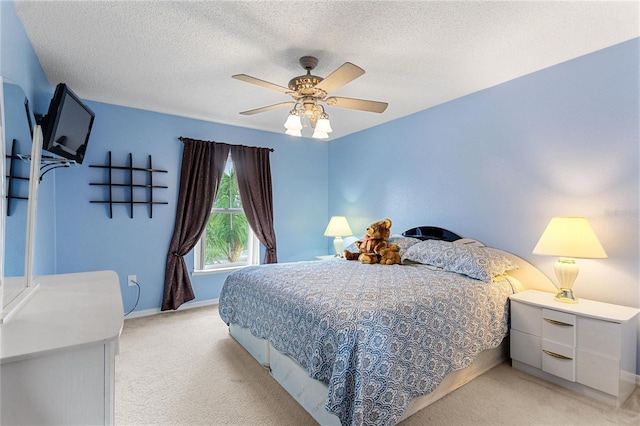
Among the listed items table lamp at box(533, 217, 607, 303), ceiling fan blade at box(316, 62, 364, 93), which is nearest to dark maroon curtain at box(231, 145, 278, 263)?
ceiling fan blade at box(316, 62, 364, 93)

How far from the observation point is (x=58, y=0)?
1.77 meters

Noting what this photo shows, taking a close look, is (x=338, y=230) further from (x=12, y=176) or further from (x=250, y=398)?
(x=12, y=176)

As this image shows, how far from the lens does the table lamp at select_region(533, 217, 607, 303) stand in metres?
2.11

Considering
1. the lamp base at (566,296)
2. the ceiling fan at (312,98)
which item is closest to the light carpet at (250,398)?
the lamp base at (566,296)

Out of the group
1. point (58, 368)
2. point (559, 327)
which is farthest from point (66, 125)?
point (559, 327)

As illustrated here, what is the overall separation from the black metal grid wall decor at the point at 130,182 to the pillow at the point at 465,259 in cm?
310

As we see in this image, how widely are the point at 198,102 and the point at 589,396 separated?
168 inches

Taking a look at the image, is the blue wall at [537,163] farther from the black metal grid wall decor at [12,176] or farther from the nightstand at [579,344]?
the black metal grid wall decor at [12,176]

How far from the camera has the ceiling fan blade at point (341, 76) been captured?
5.93 ft

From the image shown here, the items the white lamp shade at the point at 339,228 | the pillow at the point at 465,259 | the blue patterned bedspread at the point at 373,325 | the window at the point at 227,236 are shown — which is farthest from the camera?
the white lamp shade at the point at 339,228

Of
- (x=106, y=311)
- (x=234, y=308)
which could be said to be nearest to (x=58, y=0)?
(x=106, y=311)

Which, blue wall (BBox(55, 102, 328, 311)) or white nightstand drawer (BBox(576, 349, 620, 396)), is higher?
blue wall (BBox(55, 102, 328, 311))

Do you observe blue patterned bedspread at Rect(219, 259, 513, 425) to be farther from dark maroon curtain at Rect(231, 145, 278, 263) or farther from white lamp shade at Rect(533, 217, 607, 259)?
dark maroon curtain at Rect(231, 145, 278, 263)

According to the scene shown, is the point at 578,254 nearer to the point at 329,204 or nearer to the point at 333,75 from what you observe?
the point at 333,75
